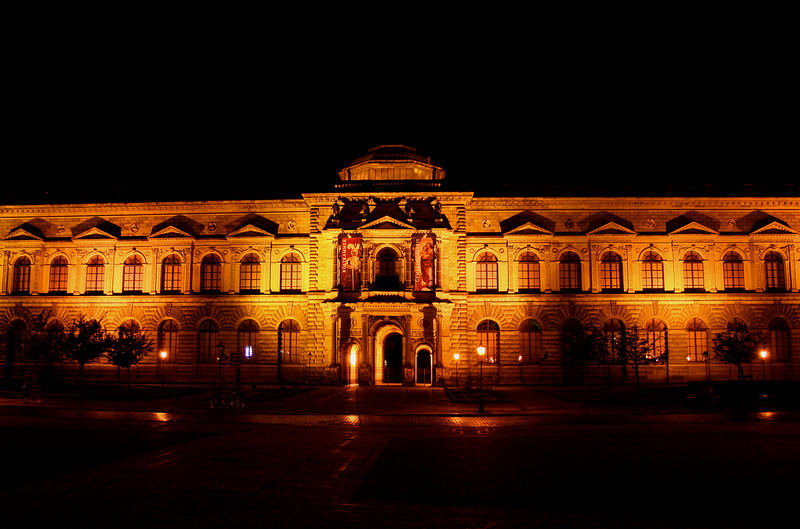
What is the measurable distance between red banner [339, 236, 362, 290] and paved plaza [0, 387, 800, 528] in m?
18.6

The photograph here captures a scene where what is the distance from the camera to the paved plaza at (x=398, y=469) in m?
11.1

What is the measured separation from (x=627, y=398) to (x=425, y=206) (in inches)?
799

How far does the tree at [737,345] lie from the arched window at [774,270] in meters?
4.02

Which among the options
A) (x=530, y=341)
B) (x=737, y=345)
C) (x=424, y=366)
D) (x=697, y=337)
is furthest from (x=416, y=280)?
(x=737, y=345)

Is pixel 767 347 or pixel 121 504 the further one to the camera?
pixel 767 347

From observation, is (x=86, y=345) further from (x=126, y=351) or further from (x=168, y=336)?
(x=168, y=336)

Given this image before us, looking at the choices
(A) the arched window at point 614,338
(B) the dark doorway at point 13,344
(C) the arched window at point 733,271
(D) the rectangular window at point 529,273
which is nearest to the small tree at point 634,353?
(A) the arched window at point 614,338

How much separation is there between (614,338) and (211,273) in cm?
2958

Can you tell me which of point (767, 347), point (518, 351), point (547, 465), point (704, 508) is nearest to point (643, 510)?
point (704, 508)

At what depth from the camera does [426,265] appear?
4797cm

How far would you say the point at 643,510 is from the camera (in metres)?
11.7

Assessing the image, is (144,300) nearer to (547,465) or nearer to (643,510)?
(547,465)

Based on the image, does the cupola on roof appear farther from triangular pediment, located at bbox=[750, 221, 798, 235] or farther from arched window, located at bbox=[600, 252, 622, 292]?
triangular pediment, located at bbox=[750, 221, 798, 235]

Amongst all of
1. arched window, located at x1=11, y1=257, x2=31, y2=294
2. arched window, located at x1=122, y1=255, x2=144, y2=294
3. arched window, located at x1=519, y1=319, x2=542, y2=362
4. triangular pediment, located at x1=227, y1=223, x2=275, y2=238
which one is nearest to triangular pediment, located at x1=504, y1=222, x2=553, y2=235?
arched window, located at x1=519, y1=319, x2=542, y2=362
